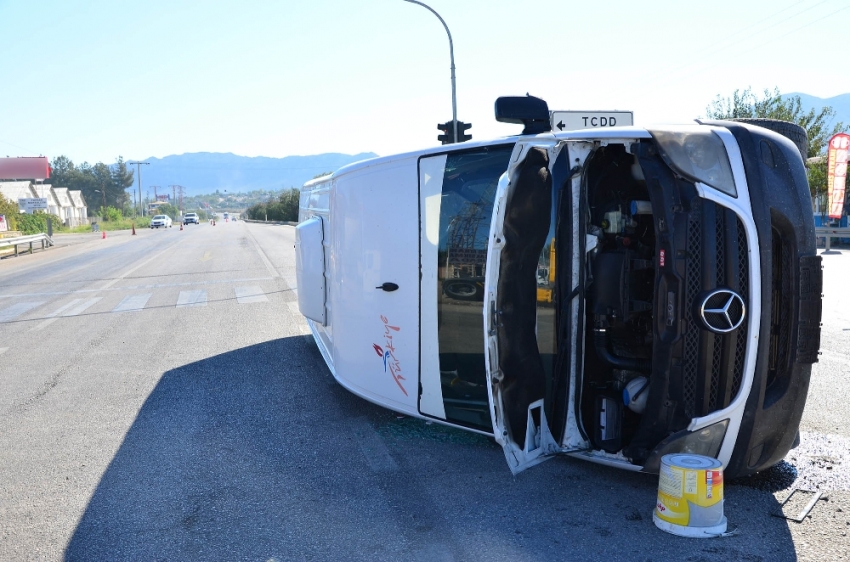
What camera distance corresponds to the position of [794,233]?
3850 mm

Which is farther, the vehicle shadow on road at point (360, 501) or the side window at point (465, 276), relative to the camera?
the side window at point (465, 276)

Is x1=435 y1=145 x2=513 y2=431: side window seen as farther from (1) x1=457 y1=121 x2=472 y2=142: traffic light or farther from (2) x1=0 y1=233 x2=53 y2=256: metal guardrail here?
(2) x1=0 y1=233 x2=53 y2=256: metal guardrail

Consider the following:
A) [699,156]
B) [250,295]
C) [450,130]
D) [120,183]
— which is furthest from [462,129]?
[120,183]

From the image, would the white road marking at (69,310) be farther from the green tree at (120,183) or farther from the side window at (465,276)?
the green tree at (120,183)

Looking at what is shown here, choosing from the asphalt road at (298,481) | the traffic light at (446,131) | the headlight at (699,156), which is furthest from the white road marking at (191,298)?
the headlight at (699,156)

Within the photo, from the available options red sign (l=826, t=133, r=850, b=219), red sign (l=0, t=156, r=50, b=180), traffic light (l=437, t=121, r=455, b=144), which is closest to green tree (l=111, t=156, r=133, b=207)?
red sign (l=0, t=156, r=50, b=180)

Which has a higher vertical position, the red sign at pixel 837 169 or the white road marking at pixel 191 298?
the red sign at pixel 837 169

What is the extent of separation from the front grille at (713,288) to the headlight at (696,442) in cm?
10

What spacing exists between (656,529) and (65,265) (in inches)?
919

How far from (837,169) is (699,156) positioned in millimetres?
19887

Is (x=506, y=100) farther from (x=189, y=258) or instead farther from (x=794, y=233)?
(x=189, y=258)

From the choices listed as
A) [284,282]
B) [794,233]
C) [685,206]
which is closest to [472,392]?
[685,206]

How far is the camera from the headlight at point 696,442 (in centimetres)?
379

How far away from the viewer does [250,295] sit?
13.9m
